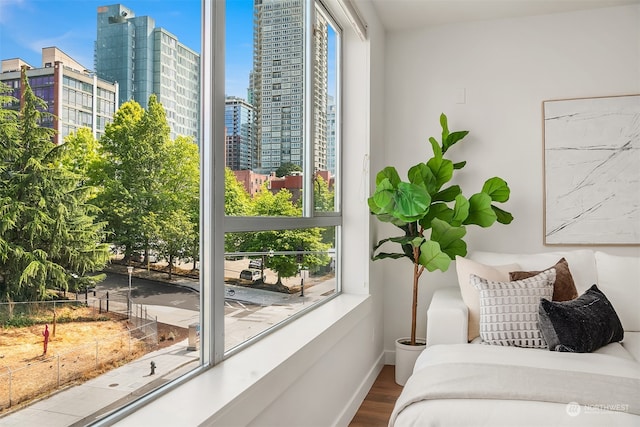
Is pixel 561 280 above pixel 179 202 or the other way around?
the other way around

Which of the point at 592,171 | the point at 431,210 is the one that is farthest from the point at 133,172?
the point at 592,171

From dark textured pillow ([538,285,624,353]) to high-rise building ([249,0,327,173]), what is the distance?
1496 millimetres

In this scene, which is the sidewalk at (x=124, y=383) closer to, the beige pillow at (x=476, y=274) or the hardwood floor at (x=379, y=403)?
the hardwood floor at (x=379, y=403)

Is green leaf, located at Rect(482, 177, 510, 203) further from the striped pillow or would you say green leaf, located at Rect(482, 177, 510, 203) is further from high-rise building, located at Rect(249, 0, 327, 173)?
high-rise building, located at Rect(249, 0, 327, 173)

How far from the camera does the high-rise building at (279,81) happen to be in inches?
88.3

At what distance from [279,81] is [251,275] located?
3.23 feet

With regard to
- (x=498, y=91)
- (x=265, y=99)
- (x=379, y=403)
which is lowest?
(x=379, y=403)

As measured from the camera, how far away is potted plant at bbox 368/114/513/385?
3.13 meters

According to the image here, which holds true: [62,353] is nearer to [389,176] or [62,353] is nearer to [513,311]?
[513,311]

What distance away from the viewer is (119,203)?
1261mm

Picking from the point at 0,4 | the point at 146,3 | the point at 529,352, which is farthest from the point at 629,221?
the point at 0,4

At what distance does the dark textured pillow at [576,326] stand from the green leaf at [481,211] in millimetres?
768

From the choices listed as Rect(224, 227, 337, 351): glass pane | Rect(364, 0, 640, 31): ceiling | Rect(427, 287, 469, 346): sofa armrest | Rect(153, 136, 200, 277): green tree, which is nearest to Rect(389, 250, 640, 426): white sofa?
Rect(427, 287, 469, 346): sofa armrest

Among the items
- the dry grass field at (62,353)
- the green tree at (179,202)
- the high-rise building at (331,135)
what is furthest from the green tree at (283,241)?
the dry grass field at (62,353)
